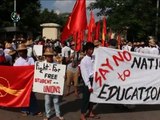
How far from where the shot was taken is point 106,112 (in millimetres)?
11156

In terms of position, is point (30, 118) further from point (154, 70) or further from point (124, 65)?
point (154, 70)

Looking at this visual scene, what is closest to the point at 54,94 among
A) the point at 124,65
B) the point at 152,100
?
the point at 124,65

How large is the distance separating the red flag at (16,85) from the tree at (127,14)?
74.5 ft

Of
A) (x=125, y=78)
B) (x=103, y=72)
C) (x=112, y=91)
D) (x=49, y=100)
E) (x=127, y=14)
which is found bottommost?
(x=49, y=100)

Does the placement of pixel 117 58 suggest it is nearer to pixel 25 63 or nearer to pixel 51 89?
pixel 51 89

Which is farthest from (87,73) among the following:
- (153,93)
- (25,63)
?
(153,93)

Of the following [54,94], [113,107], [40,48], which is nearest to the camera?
[54,94]

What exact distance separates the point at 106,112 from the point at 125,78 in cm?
103

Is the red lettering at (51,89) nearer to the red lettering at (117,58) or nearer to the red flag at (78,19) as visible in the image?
the red lettering at (117,58)

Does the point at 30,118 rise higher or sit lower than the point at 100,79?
lower

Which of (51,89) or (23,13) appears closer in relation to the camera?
(51,89)

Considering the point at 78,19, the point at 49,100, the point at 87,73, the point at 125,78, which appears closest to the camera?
the point at 87,73

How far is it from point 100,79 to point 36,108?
1.67 m

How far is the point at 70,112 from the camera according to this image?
36.0 feet
